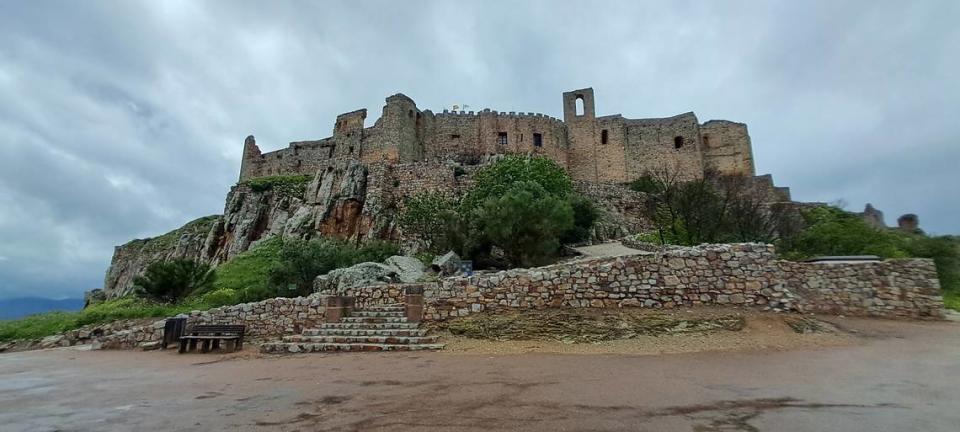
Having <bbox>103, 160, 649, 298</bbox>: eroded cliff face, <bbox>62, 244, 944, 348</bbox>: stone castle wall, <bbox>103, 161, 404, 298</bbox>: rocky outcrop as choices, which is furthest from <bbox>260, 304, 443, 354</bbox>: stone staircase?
<bbox>103, 161, 404, 298</bbox>: rocky outcrop

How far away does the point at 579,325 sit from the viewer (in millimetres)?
10570

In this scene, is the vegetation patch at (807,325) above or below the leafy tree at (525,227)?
below

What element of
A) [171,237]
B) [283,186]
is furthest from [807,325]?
[171,237]

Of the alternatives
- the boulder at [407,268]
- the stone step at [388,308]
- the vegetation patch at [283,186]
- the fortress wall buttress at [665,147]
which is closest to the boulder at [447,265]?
the boulder at [407,268]

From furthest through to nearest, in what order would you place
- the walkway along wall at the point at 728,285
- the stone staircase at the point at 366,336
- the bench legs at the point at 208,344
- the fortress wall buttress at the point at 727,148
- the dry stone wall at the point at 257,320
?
the fortress wall buttress at the point at 727,148 < the dry stone wall at the point at 257,320 < the bench legs at the point at 208,344 < the walkway along wall at the point at 728,285 < the stone staircase at the point at 366,336

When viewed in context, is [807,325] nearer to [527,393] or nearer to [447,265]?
[527,393]

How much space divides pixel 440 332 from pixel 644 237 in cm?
1902

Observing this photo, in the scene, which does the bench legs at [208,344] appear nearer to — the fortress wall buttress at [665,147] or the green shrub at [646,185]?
the green shrub at [646,185]

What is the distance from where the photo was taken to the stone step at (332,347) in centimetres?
1036

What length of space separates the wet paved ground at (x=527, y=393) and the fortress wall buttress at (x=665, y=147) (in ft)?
120

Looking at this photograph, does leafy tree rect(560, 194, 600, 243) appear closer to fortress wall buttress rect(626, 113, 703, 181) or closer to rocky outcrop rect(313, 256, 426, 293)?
rocky outcrop rect(313, 256, 426, 293)

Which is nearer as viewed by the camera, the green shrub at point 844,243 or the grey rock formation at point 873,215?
the green shrub at point 844,243

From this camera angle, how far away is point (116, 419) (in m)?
5.03

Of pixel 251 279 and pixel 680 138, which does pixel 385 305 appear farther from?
pixel 680 138
